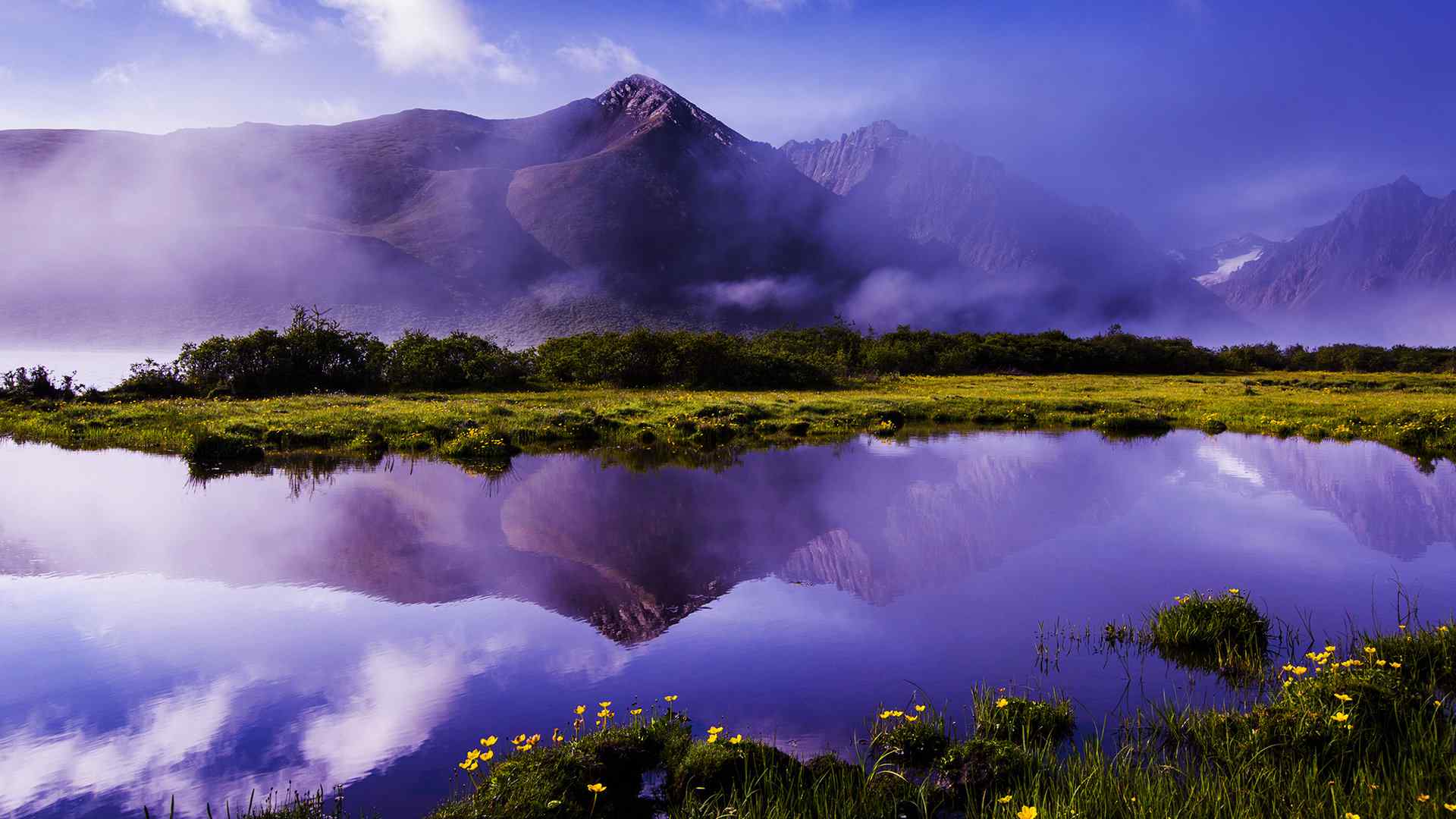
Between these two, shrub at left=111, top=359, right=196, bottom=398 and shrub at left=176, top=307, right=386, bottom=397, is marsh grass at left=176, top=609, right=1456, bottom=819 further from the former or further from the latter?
shrub at left=176, top=307, right=386, bottom=397

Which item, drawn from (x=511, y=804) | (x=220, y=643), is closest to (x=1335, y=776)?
(x=511, y=804)

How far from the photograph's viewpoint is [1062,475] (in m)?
21.0

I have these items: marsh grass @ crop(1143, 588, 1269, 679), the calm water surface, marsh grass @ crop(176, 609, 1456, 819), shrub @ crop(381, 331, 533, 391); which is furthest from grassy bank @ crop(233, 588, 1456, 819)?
shrub @ crop(381, 331, 533, 391)

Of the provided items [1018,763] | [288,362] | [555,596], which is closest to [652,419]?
[555,596]

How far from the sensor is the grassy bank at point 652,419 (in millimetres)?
25891

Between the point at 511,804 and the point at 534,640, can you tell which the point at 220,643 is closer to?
the point at 534,640

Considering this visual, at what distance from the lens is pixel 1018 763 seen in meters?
5.58

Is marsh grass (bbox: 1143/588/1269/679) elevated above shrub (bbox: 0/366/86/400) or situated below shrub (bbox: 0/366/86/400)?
below

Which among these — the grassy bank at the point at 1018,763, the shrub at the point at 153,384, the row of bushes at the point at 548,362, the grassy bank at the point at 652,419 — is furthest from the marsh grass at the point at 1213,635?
the shrub at the point at 153,384

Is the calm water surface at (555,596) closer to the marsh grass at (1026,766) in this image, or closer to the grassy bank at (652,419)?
the marsh grass at (1026,766)

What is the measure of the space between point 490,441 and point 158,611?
15.0m

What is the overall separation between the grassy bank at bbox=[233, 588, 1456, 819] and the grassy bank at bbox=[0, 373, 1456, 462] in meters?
18.5

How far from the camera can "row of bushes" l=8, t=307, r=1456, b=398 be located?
43.3m

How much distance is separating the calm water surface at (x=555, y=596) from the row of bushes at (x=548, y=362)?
83.8 feet
